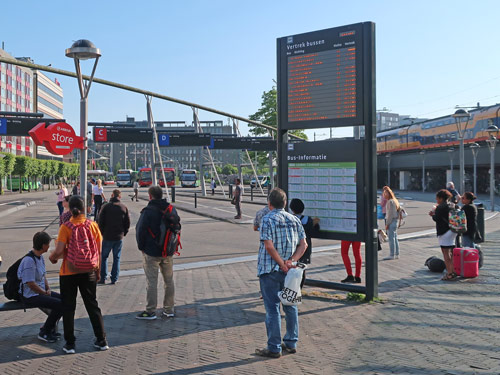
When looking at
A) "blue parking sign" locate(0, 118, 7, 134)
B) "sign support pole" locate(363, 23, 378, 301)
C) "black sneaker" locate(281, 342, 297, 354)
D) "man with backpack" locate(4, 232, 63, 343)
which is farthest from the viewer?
"blue parking sign" locate(0, 118, 7, 134)

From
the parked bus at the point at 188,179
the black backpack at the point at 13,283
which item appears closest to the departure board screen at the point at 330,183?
the black backpack at the point at 13,283

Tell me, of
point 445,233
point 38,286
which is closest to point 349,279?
point 445,233

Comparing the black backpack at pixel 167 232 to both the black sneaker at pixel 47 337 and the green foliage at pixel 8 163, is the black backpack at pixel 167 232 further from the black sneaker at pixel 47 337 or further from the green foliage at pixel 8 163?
the green foliage at pixel 8 163

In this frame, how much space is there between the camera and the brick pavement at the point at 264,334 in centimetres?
541

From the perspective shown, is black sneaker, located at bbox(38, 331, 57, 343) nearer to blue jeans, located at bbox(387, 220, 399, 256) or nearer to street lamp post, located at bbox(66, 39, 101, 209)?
street lamp post, located at bbox(66, 39, 101, 209)

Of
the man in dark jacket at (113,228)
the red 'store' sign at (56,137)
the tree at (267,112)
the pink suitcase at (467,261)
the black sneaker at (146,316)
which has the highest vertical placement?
the tree at (267,112)

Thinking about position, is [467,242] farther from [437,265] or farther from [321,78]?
[321,78]

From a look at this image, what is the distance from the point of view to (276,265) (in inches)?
224

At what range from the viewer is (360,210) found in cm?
823

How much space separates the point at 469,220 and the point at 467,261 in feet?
3.29

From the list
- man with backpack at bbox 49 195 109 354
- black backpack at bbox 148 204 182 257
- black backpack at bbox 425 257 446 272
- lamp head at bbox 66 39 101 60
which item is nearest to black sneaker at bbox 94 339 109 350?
man with backpack at bbox 49 195 109 354

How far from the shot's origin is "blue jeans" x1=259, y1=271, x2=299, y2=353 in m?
5.64

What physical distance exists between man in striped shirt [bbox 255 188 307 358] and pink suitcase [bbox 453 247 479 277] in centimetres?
543

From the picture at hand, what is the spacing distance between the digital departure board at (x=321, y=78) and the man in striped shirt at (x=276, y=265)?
3084mm
